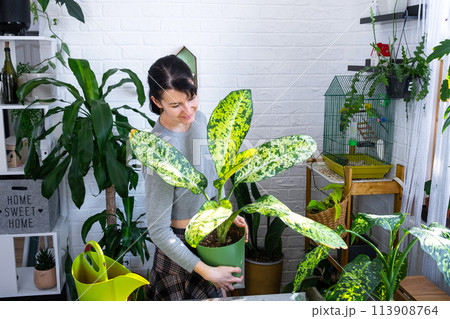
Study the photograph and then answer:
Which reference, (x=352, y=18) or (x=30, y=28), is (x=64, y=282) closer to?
(x=30, y=28)

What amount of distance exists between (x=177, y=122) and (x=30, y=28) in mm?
1466

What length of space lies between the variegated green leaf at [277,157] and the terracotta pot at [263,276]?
1602 millimetres

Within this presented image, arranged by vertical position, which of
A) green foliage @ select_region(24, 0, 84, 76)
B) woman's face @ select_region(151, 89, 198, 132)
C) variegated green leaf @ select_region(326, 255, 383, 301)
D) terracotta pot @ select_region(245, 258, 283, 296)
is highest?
green foliage @ select_region(24, 0, 84, 76)

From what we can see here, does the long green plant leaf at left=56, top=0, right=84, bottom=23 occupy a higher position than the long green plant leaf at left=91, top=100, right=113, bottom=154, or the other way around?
the long green plant leaf at left=56, top=0, right=84, bottom=23

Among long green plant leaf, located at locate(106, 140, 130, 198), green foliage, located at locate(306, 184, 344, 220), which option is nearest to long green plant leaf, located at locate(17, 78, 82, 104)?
long green plant leaf, located at locate(106, 140, 130, 198)

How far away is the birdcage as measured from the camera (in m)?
2.22

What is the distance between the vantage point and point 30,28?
251cm

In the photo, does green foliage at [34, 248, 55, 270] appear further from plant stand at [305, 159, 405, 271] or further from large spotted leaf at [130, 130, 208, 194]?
large spotted leaf at [130, 130, 208, 194]

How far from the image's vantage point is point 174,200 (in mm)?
1460

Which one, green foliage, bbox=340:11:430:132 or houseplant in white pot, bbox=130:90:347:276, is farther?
green foliage, bbox=340:11:430:132

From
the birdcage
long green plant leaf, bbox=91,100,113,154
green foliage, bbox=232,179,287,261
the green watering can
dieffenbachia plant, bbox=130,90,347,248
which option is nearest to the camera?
the green watering can

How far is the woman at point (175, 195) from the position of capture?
A: 1368 mm

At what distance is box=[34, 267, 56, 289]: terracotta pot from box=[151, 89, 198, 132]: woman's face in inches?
57.1

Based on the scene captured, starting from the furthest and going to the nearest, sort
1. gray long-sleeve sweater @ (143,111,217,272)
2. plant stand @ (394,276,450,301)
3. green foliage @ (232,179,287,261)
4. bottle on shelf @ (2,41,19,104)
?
green foliage @ (232,179,287,261), bottle on shelf @ (2,41,19,104), plant stand @ (394,276,450,301), gray long-sleeve sweater @ (143,111,217,272)
